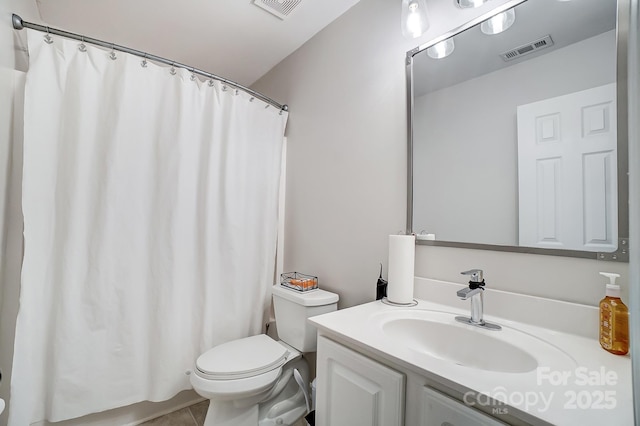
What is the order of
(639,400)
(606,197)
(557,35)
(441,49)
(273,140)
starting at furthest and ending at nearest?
(273,140), (441,49), (557,35), (606,197), (639,400)

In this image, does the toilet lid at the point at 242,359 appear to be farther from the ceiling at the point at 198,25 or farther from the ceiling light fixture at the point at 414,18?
the ceiling at the point at 198,25

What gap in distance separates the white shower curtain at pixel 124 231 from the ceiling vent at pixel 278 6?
0.52 m

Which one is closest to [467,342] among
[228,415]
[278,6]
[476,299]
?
[476,299]

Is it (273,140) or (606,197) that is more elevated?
(273,140)

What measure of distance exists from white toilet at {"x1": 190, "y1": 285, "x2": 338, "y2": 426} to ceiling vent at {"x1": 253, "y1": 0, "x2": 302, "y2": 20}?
5.36ft

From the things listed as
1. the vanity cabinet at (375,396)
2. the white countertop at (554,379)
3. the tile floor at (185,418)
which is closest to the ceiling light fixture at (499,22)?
the white countertop at (554,379)

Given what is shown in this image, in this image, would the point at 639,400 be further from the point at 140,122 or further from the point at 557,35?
the point at 140,122

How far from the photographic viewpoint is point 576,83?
870mm

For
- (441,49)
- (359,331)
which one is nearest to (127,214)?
(359,331)

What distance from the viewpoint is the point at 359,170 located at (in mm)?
1520

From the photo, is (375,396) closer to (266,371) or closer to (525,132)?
(266,371)

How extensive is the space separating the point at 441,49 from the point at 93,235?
182 cm

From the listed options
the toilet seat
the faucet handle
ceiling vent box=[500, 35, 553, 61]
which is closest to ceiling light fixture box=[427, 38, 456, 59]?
ceiling vent box=[500, 35, 553, 61]

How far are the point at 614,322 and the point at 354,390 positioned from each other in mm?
721
